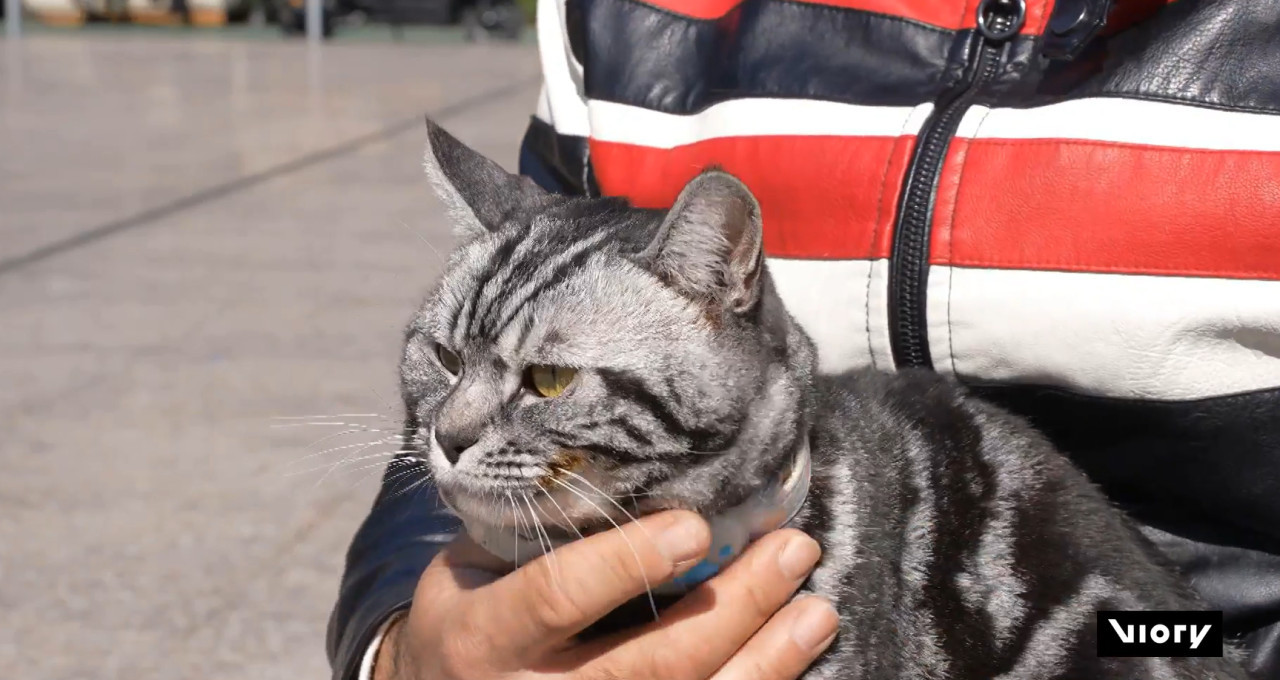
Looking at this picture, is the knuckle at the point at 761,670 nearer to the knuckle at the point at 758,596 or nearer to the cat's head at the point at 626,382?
the knuckle at the point at 758,596

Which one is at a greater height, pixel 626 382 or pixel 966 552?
pixel 626 382

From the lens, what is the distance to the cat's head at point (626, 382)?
1.44 meters

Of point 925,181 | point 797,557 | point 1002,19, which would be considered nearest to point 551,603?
point 797,557

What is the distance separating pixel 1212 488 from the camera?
1540 mm

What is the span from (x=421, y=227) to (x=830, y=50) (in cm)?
446

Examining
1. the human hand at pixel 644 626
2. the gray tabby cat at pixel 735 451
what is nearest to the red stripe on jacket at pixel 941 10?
the gray tabby cat at pixel 735 451

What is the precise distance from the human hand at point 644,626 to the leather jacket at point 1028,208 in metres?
0.26

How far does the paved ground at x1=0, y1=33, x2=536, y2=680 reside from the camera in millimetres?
2967

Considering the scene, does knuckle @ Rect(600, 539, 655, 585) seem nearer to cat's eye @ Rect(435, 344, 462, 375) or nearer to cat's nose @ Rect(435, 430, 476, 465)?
cat's nose @ Rect(435, 430, 476, 465)

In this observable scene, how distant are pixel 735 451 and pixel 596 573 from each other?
0.70 feet

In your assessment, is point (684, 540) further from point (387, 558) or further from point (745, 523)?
point (387, 558)

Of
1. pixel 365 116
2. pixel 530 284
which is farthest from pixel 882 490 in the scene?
pixel 365 116

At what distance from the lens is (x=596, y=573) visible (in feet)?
4.48

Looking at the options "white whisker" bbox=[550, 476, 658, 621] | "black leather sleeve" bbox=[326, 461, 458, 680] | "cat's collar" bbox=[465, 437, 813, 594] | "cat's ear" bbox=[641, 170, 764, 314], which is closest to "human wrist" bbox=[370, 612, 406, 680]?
"black leather sleeve" bbox=[326, 461, 458, 680]
